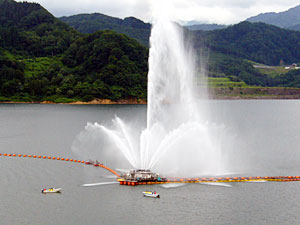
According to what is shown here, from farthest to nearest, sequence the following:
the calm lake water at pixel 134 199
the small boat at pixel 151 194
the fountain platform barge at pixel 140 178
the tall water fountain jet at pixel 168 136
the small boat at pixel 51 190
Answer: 1. the tall water fountain jet at pixel 168 136
2. the fountain platform barge at pixel 140 178
3. the small boat at pixel 51 190
4. the small boat at pixel 151 194
5. the calm lake water at pixel 134 199

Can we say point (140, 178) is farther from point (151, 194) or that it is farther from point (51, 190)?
point (51, 190)

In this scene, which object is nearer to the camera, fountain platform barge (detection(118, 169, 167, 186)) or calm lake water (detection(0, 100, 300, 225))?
calm lake water (detection(0, 100, 300, 225))

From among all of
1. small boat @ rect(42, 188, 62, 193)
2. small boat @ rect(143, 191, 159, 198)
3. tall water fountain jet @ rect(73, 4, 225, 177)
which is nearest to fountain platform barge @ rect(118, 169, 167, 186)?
tall water fountain jet @ rect(73, 4, 225, 177)

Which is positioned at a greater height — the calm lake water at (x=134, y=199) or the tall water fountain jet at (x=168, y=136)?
the tall water fountain jet at (x=168, y=136)

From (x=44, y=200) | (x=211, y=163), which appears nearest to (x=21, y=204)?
(x=44, y=200)

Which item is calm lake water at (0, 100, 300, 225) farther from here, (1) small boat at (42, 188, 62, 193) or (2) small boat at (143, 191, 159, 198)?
(1) small boat at (42, 188, 62, 193)

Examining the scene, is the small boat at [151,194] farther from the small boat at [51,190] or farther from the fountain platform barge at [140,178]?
the small boat at [51,190]

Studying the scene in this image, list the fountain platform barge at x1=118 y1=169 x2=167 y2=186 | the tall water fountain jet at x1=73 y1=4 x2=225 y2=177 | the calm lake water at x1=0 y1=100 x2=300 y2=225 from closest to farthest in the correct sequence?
the calm lake water at x1=0 y1=100 x2=300 y2=225, the fountain platform barge at x1=118 y1=169 x2=167 y2=186, the tall water fountain jet at x1=73 y1=4 x2=225 y2=177

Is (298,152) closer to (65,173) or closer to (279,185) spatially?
(279,185)

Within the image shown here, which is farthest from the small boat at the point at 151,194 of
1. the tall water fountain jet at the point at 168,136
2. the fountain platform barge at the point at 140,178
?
the tall water fountain jet at the point at 168,136
